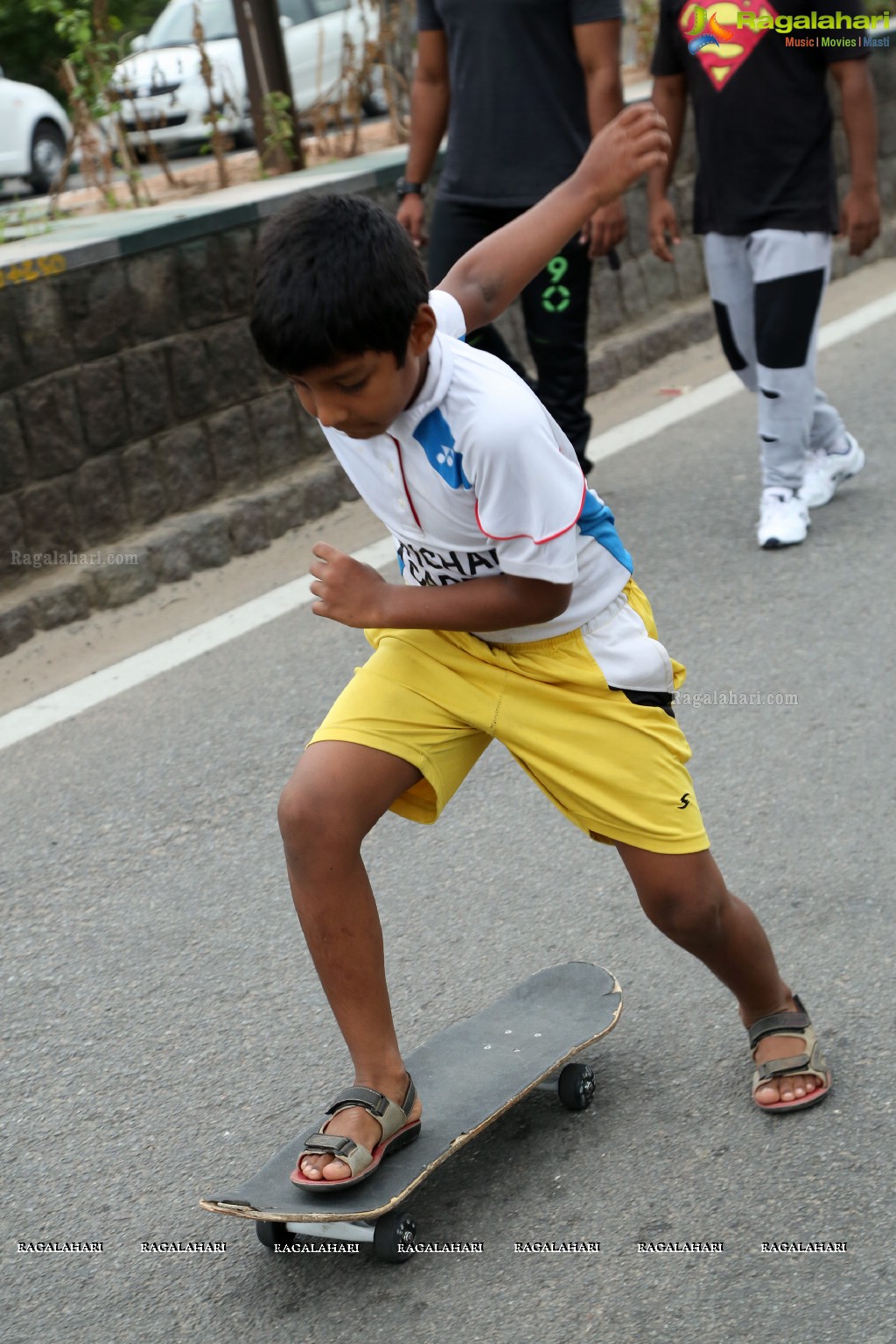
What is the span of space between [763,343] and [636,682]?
3175 mm

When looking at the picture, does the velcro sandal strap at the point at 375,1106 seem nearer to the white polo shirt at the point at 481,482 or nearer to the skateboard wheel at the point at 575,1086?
the skateboard wheel at the point at 575,1086

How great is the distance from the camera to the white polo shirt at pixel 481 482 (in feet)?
7.63

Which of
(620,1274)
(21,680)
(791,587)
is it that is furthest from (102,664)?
(620,1274)

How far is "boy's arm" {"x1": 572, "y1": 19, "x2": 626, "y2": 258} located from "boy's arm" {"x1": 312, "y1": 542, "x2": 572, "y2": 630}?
321 centimetres

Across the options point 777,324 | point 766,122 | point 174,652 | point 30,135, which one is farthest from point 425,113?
point 30,135

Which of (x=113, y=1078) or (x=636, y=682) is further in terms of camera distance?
(x=113, y=1078)

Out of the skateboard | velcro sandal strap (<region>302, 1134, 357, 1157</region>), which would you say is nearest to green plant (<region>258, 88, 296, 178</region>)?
the skateboard

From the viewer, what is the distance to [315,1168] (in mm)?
2420

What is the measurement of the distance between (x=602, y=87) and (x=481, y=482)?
352 cm

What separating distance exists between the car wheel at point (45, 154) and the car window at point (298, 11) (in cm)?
288

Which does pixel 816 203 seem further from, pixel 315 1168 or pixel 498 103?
pixel 315 1168

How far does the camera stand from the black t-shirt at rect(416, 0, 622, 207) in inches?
211

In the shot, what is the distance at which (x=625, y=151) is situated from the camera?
9.18 ft

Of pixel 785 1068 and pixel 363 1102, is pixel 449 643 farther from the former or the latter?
pixel 785 1068
